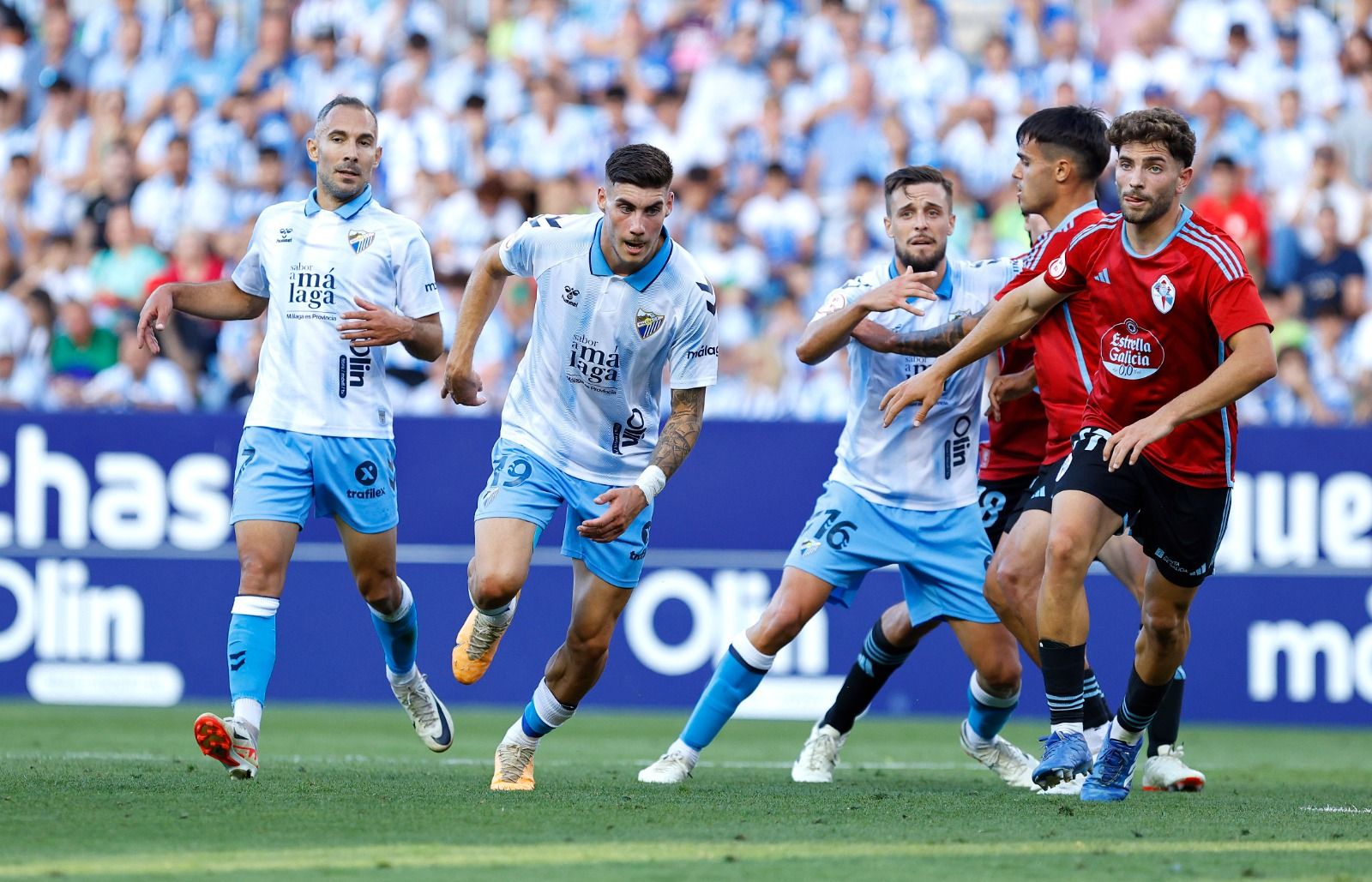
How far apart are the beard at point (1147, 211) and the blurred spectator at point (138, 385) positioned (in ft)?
26.5

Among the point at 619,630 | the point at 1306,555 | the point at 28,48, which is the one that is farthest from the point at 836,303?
the point at 28,48

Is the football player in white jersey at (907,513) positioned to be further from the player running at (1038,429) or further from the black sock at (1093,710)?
the black sock at (1093,710)

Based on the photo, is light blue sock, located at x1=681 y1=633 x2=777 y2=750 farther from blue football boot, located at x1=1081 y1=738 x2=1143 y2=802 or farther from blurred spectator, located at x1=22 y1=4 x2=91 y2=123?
blurred spectator, located at x1=22 y1=4 x2=91 y2=123

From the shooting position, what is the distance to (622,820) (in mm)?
5992

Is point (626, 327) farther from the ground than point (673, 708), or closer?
farther from the ground

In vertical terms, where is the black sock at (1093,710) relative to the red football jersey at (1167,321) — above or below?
below

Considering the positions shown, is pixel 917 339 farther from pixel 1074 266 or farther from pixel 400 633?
pixel 400 633

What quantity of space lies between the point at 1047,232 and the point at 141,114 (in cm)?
1107

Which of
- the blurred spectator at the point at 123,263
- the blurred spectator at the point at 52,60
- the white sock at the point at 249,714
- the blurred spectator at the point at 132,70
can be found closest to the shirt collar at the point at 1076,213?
the white sock at the point at 249,714

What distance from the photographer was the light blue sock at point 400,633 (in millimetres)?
7797

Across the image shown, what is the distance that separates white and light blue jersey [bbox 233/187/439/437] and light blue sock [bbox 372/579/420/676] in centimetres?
80

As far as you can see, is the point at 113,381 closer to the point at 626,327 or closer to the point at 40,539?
the point at 40,539

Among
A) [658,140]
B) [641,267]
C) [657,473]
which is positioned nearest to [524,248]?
[641,267]

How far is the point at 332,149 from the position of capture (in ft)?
24.4
